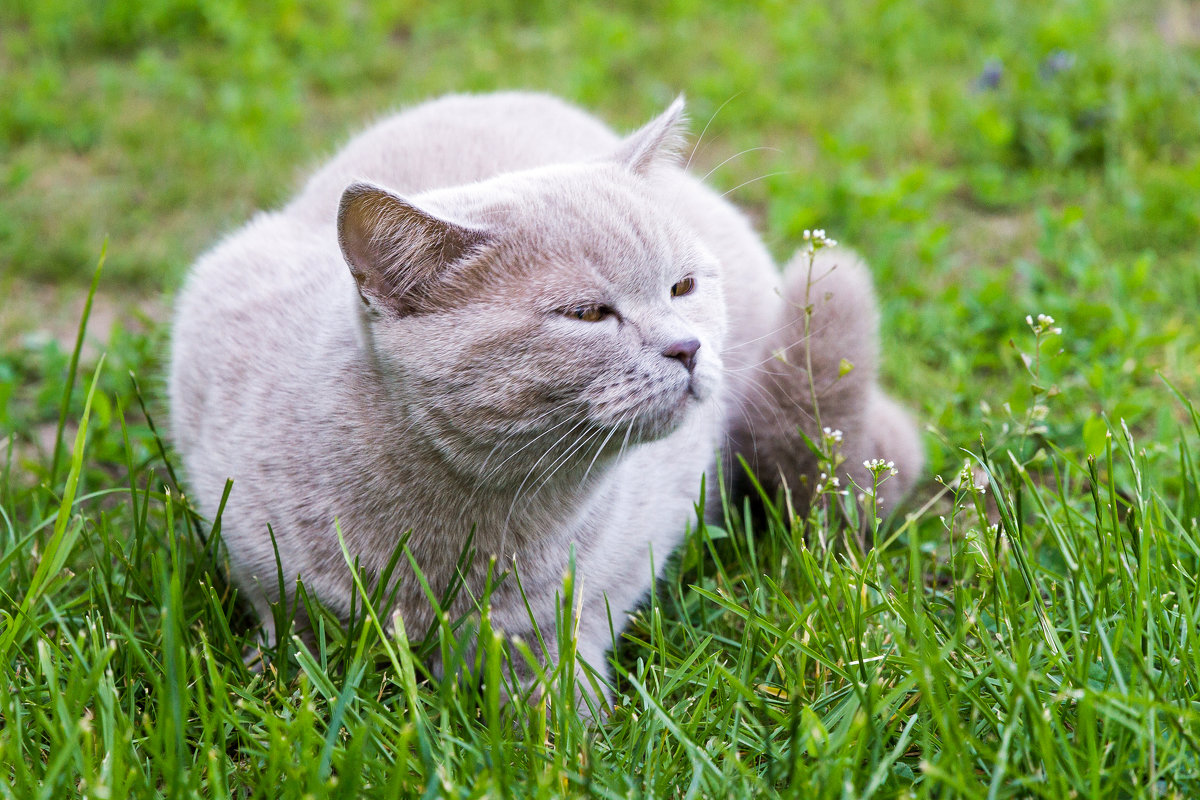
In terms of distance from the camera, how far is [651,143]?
Answer: 1.83 m

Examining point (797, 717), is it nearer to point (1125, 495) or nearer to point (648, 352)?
point (648, 352)

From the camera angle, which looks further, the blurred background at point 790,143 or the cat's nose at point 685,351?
the blurred background at point 790,143

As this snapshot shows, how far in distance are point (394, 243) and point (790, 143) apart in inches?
104

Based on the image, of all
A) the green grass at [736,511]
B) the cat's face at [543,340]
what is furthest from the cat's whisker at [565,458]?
the green grass at [736,511]

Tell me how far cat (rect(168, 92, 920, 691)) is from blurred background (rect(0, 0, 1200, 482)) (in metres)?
0.45

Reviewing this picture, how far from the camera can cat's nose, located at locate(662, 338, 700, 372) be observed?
1547mm

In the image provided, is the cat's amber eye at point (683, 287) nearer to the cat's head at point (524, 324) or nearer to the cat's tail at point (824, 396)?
the cat's head at point (524, 324)

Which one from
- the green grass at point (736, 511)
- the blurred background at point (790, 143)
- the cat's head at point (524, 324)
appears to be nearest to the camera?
the green grass at point (736, 511)

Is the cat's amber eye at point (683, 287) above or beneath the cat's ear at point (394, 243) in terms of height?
beneath

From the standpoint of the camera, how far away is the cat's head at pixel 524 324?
1.52 metres

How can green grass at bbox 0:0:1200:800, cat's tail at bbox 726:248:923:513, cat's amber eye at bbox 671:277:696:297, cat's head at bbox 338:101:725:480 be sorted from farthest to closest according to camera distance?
1. cat's tail at bbox 726:248:923:513
2. cat's amber eye at bbox 671:277:696:297
3. cat's head at bbox 338:101:725:480
4. green grass at bbox 0:0:1200:800

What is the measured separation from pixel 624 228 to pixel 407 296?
1.20 ft

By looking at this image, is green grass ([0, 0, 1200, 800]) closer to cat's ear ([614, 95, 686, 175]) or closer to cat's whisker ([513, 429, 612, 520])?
cat's whisker ([513, 429, 612, 520])

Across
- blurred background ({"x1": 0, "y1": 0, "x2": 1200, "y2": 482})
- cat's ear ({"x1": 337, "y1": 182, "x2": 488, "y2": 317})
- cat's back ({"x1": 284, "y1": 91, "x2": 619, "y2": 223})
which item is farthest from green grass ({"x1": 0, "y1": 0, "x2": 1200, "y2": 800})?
cat's ear ({"x1": 337, "y1": 182, "x2": 488, "y2": 317})
